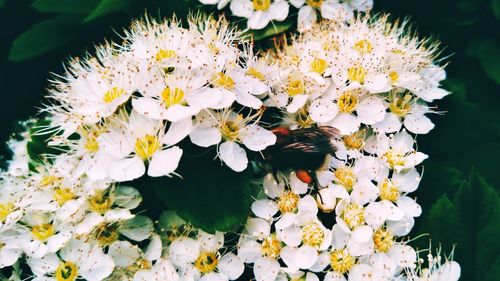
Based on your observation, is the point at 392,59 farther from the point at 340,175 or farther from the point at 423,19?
the point at 423,19

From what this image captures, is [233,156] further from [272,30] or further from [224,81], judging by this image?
[272,30]

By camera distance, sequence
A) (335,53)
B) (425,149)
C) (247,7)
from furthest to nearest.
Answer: (247,7), (425,149), (335,53)

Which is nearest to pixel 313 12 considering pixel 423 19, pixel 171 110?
pixel 423 19

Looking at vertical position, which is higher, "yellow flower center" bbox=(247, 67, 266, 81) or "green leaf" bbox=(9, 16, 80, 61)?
"yellow flower center" bbox=(247, 67, 266, 81)

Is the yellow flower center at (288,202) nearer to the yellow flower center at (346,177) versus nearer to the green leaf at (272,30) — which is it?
the yellow flower center at (346,177)

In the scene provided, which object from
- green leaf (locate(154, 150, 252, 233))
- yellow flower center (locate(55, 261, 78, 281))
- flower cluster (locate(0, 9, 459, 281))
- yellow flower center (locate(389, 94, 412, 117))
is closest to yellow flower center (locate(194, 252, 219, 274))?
flower cluster (locate(0, 9, 459, 281))

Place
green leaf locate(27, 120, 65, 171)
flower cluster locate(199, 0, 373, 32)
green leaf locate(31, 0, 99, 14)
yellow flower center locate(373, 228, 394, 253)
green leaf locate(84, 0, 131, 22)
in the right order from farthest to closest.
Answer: green leaf locate(31, 0, 99, 14) → flower cluster locate(199, 0, 373, 32) → green leaf locate(84, 0, 131, 22) → green leaf locate(27, 120, 65, 171) → yellow flower center locate(373, 228, 394, 253)

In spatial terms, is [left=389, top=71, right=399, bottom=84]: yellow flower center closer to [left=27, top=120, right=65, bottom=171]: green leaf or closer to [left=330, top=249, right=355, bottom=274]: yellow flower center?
[left=330, top=249, right=355, bottom=274]: yellow flower center

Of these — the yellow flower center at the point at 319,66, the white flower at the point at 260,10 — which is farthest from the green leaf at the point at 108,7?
the yellow flower center at the point at 319,66
